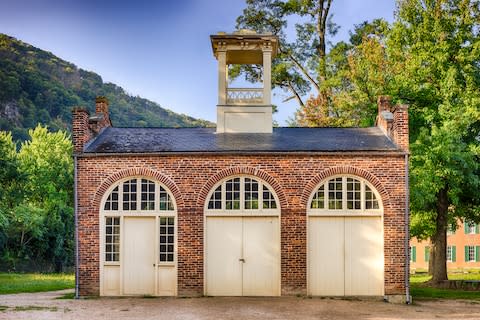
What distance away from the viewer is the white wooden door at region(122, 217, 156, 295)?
18.4 metres

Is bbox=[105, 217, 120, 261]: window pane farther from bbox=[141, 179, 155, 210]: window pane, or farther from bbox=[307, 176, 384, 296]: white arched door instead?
bbox=[307, 176, 384, 296]: white arched door

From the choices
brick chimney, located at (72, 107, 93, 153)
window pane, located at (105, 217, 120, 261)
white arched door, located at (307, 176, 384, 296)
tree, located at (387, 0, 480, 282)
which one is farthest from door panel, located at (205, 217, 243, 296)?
tree, located at (387, 0, 480, 282)

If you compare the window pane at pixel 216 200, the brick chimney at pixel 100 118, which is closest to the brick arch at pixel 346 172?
the window pane at pixel 216 200

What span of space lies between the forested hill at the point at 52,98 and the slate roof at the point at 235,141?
39724 millimetres

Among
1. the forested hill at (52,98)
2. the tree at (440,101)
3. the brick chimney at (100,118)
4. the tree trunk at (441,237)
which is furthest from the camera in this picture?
the forested hill at (52,98)

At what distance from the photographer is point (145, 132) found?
20781mm

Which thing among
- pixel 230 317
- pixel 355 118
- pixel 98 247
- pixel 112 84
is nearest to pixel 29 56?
pixel 112 84

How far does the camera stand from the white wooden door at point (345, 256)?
60.2 ft

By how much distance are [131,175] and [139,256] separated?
2.39 metres

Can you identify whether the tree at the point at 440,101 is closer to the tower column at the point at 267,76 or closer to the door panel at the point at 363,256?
the door panel at the point at 363,256

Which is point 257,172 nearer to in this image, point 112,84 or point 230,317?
point 230,317

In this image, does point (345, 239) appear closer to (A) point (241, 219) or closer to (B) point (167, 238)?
(A) point (241, 219)

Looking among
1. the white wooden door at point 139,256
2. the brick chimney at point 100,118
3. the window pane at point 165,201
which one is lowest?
the white wooden door at point 139,256

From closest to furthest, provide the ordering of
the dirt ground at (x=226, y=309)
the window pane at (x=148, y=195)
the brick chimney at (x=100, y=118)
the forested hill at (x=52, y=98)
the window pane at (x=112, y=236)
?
1. the dirt ground at (x=226, y=309)
2. the window pane at (x=112, y=236)
3. the window pane at (x=148, y=195)
4. the brick chimney at (x=100, y=118)
5. the forested hill at (x=52, y=98)
